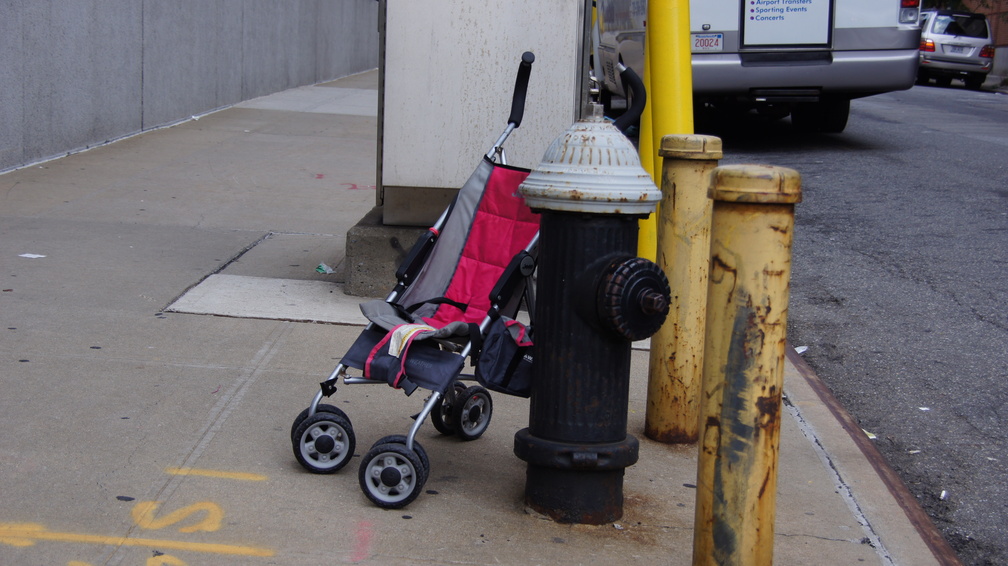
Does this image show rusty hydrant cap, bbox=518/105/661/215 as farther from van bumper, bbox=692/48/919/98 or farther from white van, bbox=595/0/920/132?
van bumper, bbox=692/48/919/98

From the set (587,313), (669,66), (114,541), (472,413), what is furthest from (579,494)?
(669,66)

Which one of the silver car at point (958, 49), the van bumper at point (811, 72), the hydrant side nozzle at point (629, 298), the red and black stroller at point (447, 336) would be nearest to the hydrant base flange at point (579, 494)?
the red and black stroller at point (447, 336)

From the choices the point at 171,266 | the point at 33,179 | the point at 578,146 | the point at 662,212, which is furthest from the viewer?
the point at 33,179

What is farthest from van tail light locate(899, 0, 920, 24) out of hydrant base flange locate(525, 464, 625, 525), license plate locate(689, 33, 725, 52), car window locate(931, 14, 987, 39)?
car window locate(931, 14, 987, 39)

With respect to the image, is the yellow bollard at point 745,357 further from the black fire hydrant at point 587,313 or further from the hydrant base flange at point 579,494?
the hydrant base flange at point 579,494

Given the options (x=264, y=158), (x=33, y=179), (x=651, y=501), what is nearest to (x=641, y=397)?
(x=651, y=501)

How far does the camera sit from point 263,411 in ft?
13.8

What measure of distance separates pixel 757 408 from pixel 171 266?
4563 mm

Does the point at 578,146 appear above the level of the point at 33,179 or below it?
above

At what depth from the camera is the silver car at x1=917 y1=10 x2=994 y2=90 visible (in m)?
26.3

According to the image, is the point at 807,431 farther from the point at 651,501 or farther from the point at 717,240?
the point at 717,240

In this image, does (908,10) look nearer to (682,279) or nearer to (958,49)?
(682,279)

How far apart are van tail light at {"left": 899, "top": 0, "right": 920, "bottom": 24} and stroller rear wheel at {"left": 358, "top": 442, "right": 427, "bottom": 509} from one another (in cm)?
956

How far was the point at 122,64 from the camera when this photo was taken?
38.0ft
